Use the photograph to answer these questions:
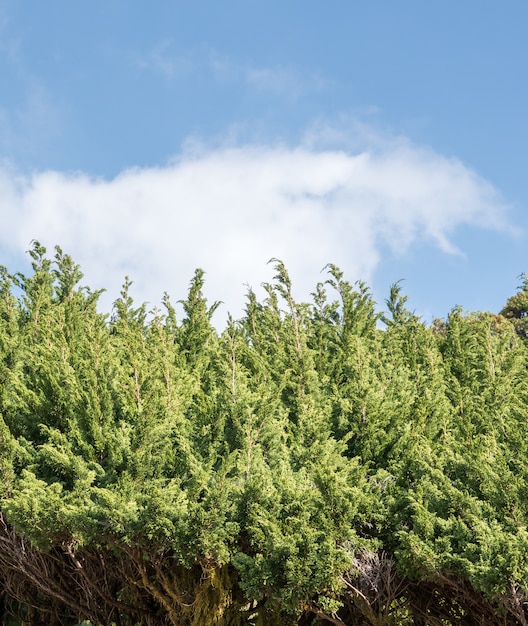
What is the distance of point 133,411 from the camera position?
39.4ft

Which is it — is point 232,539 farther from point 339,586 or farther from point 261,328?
point 261,328

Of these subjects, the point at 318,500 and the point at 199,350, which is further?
the point at 199,350

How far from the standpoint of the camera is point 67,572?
44.7ft

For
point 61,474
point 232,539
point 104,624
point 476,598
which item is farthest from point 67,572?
point 476,598

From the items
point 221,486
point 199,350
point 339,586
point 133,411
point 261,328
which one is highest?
point 261,328

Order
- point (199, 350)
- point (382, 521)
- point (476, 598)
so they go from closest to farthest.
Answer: point (476, 598)
point (382, 521)
point (199, 350)

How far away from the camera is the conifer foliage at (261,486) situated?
949cm

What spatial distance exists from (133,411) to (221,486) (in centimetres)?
288

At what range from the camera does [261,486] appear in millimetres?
10086

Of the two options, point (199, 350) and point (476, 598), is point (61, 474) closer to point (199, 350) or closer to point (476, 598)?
point (199, 350)

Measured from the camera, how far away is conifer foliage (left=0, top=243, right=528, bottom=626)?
31.1ft

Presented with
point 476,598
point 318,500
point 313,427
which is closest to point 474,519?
point 476,598

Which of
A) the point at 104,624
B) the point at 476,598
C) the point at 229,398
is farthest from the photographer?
the point at 104,624

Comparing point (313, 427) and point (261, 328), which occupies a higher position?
point (261, 328)
